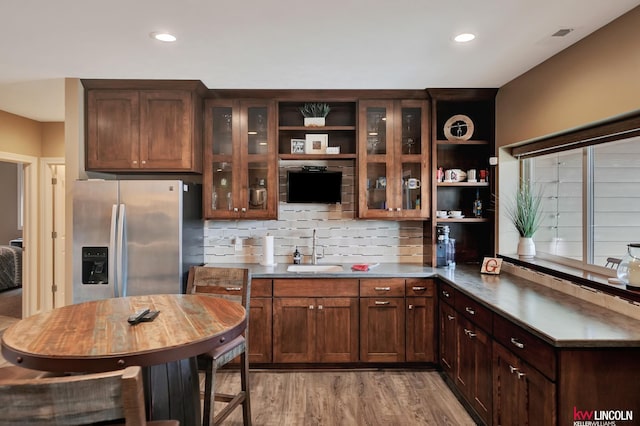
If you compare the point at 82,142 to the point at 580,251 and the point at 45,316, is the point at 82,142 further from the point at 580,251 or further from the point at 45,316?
the point at 580,251

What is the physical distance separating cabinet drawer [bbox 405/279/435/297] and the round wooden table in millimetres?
1761

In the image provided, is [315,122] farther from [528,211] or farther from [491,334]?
[491,334]

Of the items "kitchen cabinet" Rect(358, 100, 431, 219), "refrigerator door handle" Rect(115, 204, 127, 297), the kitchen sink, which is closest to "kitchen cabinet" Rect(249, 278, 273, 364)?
the kitchen sink

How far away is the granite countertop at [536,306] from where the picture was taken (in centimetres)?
185

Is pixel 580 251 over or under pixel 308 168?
under

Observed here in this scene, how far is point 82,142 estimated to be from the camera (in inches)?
141

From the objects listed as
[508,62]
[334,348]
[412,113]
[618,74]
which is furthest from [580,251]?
[334,348]

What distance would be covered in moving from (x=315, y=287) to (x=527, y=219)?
185 centimetres

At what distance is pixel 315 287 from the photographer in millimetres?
3596

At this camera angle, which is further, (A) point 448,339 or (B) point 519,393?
(A) point 448,339

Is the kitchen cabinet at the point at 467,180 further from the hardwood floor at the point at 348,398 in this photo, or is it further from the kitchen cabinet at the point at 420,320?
the hardwood floor at the point at 348,398

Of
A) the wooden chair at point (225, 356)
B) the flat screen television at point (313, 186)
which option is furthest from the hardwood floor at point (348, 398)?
the flat screen television at point (313, 186)

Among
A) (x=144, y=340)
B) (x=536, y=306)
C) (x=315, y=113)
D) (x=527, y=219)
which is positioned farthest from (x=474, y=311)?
(x=315, y=113)

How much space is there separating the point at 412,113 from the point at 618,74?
1.80 m
